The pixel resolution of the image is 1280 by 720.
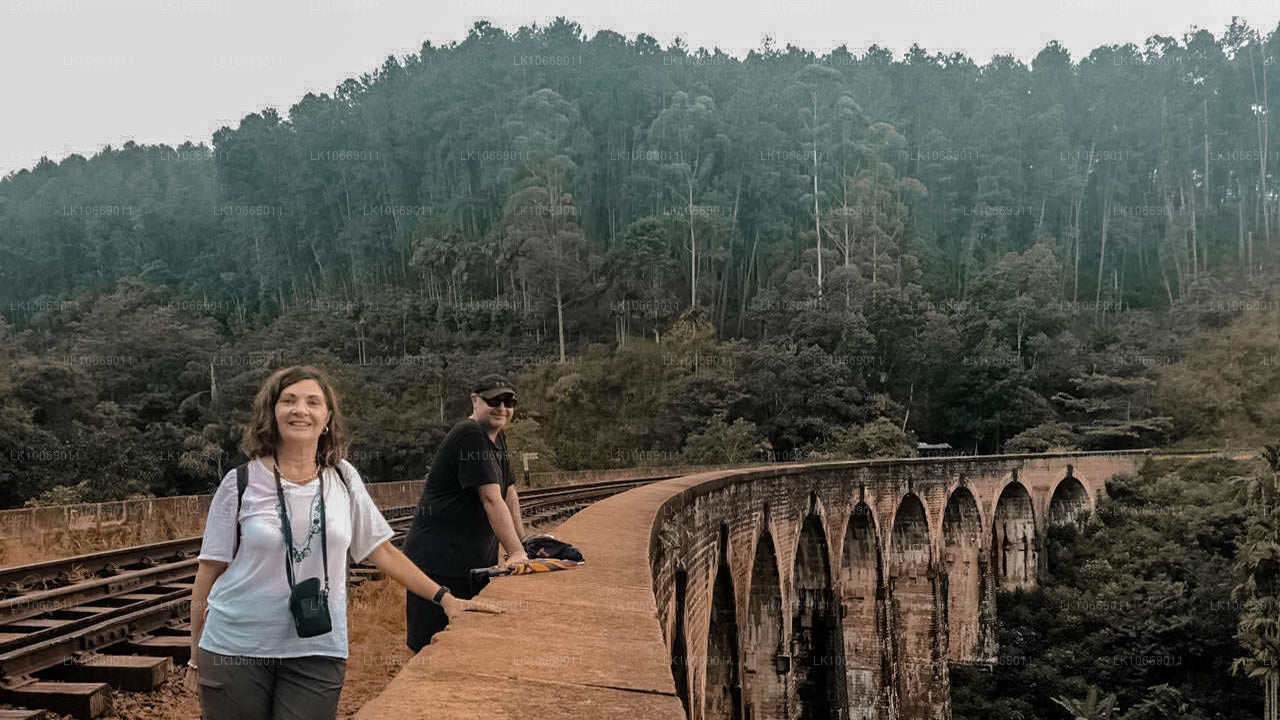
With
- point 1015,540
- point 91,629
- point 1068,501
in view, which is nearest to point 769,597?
point 91,629

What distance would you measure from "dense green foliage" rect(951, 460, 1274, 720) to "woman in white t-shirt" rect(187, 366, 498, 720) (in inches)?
955

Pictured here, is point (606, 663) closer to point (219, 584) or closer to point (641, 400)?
point (219, 584)

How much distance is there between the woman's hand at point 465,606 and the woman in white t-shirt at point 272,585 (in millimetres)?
657

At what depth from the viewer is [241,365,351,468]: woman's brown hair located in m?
2.62

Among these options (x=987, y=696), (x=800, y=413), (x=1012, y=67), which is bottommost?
(x=987, y=696)

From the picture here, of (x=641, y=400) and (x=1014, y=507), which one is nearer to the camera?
(x=1014, y=507)

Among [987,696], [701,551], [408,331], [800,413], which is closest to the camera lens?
[701,551]

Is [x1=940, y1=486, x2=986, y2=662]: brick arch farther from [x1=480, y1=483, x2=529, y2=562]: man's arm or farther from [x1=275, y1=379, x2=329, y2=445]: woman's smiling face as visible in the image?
[x1=275, y1=379, x2=329, y2=445]: woman's smiling face

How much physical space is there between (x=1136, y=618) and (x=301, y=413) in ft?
91.2

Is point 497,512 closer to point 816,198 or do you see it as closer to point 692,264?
point 692,264

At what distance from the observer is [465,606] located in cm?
350

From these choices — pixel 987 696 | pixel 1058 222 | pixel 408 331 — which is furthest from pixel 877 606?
pixel 1058 222

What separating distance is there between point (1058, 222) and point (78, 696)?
2615 inches

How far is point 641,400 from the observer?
3619 centimetres
